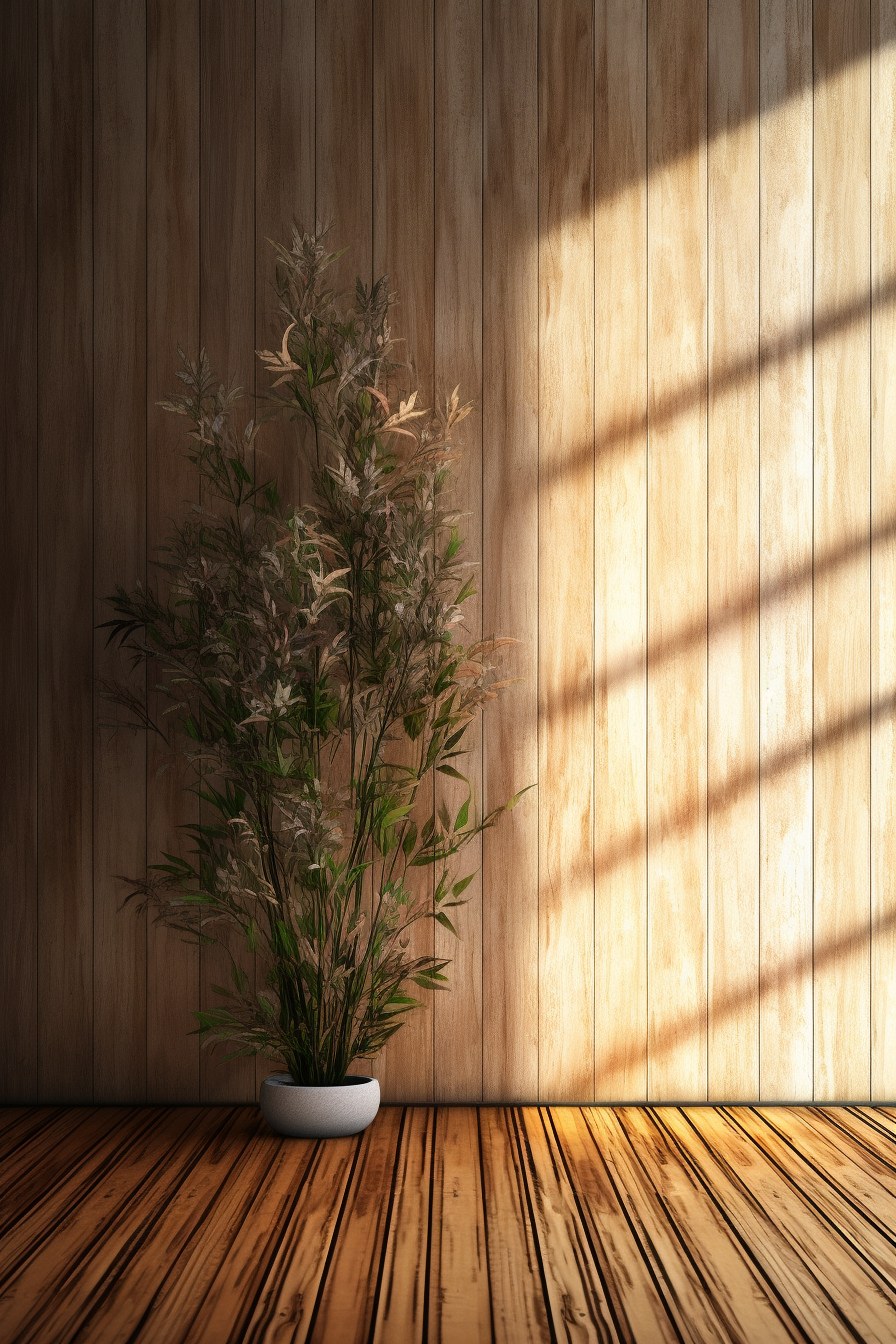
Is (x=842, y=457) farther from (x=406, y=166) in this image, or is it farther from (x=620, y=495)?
(x=406, y=166)

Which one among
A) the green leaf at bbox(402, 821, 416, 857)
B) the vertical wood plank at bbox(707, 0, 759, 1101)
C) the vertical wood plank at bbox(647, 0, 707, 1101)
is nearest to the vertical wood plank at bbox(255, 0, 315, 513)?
the vertical wood plank at bbox(647, 0, 707, 1101)

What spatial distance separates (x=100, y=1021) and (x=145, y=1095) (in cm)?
21

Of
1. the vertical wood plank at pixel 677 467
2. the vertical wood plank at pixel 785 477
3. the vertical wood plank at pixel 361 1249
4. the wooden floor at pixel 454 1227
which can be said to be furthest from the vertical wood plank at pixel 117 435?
the vertical wood plank at pixel 785 477

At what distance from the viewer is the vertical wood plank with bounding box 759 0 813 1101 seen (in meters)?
2.79

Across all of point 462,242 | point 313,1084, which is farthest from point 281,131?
point 313,1084

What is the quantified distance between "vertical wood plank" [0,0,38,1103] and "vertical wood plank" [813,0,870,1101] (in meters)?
1.96

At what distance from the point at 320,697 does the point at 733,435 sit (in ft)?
4.04

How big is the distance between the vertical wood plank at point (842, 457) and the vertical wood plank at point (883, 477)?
0.07 feet

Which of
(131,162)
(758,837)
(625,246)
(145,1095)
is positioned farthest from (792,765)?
(131,162)

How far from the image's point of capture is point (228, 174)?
110 inches

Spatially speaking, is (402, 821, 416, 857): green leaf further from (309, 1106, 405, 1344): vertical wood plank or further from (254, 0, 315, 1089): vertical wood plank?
(254, 0, 315, 1089): vertical wood plank

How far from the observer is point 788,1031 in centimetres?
277

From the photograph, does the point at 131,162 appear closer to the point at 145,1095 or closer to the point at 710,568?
the point at 710,568

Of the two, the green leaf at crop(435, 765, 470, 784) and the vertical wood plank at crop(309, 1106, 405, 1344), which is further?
the green leaf at crop(435, 765, 470, 784)
